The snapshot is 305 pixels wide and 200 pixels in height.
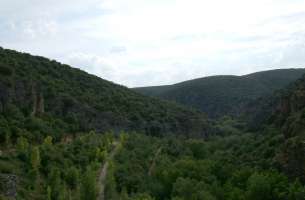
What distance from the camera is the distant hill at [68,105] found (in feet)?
185

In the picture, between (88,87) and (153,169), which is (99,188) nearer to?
(153,169)

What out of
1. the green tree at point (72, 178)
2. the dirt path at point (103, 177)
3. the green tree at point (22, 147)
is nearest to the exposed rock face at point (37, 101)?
the dirt path at point (103, 177)

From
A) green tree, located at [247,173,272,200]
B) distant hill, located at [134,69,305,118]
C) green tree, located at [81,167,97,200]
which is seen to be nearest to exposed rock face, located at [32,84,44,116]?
green tree, located at [81,167,97,200]

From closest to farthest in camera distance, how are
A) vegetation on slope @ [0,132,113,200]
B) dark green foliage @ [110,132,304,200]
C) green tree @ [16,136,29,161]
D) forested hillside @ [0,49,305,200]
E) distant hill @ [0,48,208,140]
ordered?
vegetation on slope @ [0,132,113,200] < dark green foliage @ [110,132,304,200] < forested hillside @ [0,49,305,200] < green tree @ [16,136,29,161] < distant hill @ [0,48,208,140]

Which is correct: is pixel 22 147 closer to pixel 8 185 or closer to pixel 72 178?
pixel 72 178

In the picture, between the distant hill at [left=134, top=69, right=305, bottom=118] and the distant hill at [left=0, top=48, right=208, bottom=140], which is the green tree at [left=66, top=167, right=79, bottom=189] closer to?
the distant hill at [left=0, top=48, right=208, bottom=140]

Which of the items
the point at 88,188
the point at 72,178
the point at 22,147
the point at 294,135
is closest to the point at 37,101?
the point at 22,147

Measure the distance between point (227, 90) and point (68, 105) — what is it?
303 feet

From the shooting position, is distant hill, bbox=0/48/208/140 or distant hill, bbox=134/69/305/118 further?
distant hill, bbox=134/69/305/118

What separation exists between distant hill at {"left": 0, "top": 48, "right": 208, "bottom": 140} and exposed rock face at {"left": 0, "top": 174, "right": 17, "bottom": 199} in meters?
11.6

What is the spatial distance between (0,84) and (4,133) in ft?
34.5

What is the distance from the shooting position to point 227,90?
153 metres

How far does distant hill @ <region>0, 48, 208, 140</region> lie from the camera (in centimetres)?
5644

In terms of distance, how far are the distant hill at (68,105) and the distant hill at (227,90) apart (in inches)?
1864
